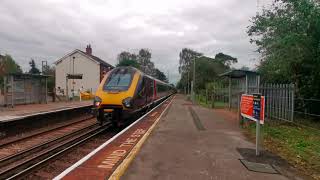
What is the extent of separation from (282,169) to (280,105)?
7.49 meters

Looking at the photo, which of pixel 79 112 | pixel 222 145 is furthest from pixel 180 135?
pixel 79 112

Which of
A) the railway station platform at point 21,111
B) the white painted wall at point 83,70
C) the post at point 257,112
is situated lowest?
the railway station platform at point 21,111

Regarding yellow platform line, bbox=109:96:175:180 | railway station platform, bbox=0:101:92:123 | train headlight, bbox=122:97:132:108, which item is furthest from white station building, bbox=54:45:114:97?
yellow platform line, bbox=109:96:175:180

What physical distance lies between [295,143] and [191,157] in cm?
384

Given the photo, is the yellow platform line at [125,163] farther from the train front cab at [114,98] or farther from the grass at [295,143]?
the train front cab at [114,98]

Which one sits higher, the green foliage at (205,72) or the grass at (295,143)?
the green foliage at (205,72)

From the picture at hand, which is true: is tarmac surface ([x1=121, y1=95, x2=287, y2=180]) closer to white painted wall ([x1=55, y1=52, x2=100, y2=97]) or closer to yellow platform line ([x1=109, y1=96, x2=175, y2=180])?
yellow platform line ([x1=109, y1=96, x2=175, y2=180])

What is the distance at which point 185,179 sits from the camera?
6.32m

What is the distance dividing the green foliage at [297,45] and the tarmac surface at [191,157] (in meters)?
5.19

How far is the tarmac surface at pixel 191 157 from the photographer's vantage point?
666 cm

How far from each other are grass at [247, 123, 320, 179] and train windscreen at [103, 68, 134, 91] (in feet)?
18.8

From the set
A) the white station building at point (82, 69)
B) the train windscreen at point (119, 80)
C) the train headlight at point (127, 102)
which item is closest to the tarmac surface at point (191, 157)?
the train headlight at point (127, 102)

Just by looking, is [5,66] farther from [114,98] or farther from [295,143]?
[295,143]

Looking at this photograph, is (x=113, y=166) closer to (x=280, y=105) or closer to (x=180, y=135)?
(x=180, y=135)
